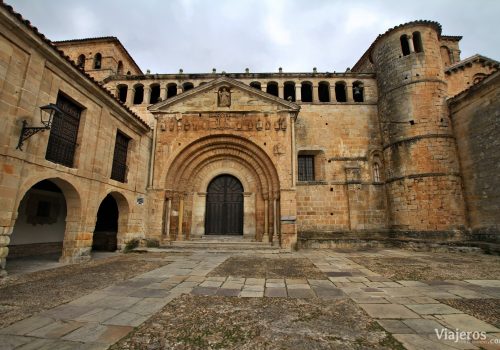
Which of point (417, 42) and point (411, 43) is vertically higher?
point (417, 42)

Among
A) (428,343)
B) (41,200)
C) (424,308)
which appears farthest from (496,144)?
(41,200)

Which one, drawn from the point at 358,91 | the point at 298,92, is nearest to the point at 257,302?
the point at 298,92

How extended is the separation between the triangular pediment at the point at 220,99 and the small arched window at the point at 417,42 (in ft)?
30.4

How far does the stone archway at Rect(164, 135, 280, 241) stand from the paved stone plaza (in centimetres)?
536

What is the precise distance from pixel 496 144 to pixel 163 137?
15869 mm

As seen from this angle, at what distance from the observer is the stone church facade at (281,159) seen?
9.41 metres

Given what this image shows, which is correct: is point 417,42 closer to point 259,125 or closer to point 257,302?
point 259,125

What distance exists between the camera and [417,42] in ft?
46.1

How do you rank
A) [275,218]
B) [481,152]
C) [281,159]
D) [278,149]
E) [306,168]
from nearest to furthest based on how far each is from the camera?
[481,152] < [275,218] < [281,159] < [278,149] < [306,168]

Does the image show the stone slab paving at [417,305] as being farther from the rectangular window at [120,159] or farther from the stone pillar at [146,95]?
the stone pillar at [146,95]

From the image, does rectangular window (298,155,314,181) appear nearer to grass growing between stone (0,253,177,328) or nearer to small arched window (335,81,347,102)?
small arched window (335,81,347,102)

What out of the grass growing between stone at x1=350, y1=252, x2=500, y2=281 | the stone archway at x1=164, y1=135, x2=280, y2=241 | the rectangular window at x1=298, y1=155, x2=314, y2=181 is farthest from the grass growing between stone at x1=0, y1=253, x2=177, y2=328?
the rectangular window at x1=298, y1=155, x2=314, y2=181

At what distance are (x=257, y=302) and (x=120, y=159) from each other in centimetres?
953

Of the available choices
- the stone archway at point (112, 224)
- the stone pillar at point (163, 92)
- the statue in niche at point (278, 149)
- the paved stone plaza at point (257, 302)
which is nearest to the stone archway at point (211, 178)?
the statue in niche at point (278, 149)
